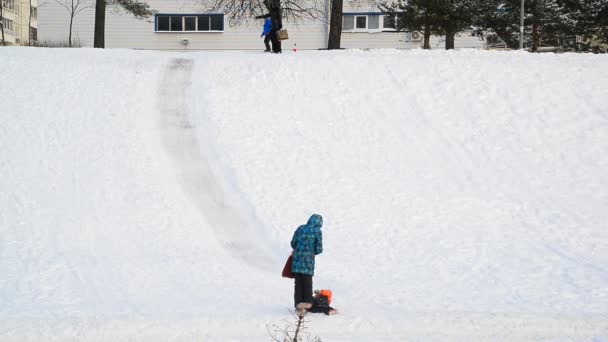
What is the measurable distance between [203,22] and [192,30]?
0.83 metres

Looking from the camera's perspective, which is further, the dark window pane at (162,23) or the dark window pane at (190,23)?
the dark window pane at (190,23)

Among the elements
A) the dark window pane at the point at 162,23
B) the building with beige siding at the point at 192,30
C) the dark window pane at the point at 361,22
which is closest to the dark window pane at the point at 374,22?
the building with beige siding at the point at 192,30

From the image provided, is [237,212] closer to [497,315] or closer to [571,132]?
[497,315]

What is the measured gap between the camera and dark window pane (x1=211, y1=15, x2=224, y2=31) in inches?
1697

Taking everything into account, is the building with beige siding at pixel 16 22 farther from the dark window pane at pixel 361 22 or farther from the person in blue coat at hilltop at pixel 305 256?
the person in blue coat at hilltop at pixel 305 256

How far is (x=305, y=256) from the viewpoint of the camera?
8859mm

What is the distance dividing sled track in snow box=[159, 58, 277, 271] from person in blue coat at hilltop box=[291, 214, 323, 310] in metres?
3.01

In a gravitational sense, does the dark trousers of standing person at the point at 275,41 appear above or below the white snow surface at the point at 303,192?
above

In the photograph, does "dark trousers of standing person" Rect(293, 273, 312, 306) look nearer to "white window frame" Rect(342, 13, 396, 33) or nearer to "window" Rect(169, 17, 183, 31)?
"white window frame" Rect(342, 13, 396, 33)

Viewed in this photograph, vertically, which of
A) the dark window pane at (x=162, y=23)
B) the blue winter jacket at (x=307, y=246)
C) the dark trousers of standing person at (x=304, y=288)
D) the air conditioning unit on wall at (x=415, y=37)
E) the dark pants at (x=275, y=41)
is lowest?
the dark trousers of standing person at (x=304, y=288)

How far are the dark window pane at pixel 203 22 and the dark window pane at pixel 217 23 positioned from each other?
318mm

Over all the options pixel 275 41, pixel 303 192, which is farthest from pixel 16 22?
pixel 303 192

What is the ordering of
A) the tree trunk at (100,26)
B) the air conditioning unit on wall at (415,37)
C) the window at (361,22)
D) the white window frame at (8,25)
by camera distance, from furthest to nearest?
the white window frame at (8,25)
the window at (361,22)
the air conditioning unit on wall at (415,37)
the tree trunk at (100,26)

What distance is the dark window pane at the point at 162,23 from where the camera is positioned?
43344 mm
